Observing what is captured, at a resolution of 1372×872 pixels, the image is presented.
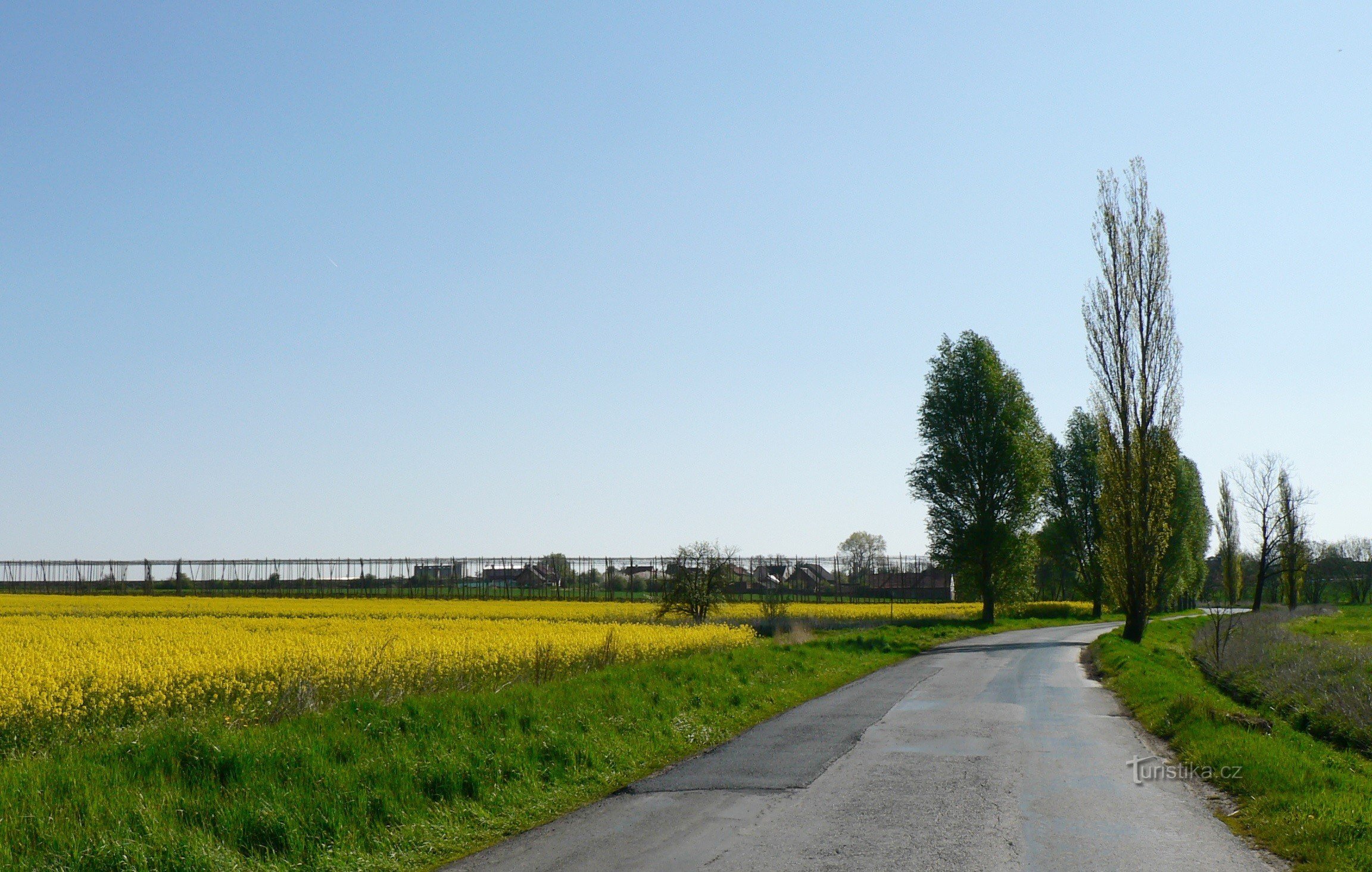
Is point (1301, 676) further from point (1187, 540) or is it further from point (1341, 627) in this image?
point (1187, 540)

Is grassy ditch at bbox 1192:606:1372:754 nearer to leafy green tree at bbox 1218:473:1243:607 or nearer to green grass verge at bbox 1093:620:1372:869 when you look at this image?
green grass verge at bbox 1093:620:1372:869

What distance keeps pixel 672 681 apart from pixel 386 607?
4093 cm

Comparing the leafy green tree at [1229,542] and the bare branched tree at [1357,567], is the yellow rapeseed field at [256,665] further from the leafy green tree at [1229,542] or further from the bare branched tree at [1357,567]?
the bare branched tree at [1357,567]

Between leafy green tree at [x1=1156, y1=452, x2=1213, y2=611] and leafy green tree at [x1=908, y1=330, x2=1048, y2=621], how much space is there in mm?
14584

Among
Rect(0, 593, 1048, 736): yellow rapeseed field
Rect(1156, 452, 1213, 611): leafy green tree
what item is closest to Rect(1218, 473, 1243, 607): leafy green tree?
Rect(1156, 452, 1213, 611): leafy green tree

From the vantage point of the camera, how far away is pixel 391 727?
11.0 meters

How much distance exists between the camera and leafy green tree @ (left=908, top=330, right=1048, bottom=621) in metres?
50.2

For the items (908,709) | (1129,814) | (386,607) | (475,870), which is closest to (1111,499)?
(908,709)

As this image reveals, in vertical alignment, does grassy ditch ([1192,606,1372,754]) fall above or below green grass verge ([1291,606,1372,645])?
above

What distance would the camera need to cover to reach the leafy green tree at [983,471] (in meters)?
50.2

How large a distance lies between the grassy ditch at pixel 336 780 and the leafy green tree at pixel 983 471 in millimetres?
38924

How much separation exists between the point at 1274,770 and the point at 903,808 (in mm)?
4336

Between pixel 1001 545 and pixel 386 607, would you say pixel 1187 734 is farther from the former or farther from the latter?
pixel 386 607

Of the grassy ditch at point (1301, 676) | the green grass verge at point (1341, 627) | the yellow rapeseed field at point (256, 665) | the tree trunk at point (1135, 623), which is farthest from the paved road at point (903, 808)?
the green grass verge at point (1341, 627)
